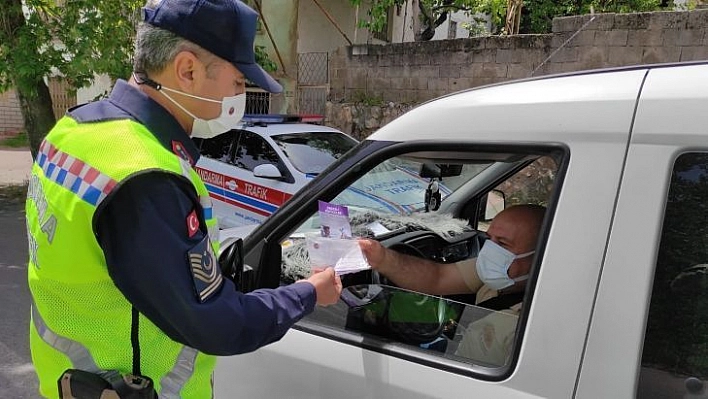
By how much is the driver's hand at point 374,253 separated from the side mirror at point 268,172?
394 centimetres

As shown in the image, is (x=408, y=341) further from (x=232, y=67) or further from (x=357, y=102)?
(x=357, y=102)

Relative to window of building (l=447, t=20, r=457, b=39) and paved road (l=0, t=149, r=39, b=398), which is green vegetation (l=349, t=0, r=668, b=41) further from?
paved road (l=0, t=149, r=39, b=398)

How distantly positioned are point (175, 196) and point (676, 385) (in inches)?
42.4

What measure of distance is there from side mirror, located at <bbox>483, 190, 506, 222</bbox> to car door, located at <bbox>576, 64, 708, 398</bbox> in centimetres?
152

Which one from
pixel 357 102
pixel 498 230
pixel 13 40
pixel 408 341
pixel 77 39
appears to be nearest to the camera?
pixel 408 341

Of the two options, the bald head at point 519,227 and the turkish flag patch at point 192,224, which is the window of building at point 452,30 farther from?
the turkish flag patch at point 192,224

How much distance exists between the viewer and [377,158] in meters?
1.58

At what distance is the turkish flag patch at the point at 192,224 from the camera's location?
111 centimetres

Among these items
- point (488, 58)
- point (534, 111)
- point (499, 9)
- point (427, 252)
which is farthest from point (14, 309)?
point (499, 9)

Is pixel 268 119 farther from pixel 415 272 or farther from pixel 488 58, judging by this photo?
pixel 415 272

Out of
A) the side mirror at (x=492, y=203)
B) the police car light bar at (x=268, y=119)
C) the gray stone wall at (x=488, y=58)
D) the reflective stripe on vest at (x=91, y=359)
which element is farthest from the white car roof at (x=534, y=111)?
the police car light bar at (x=268, y=119)

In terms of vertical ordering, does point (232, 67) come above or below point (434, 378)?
above

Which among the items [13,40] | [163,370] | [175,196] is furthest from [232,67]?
[13,40]

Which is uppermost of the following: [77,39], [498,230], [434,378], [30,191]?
[77,39]
